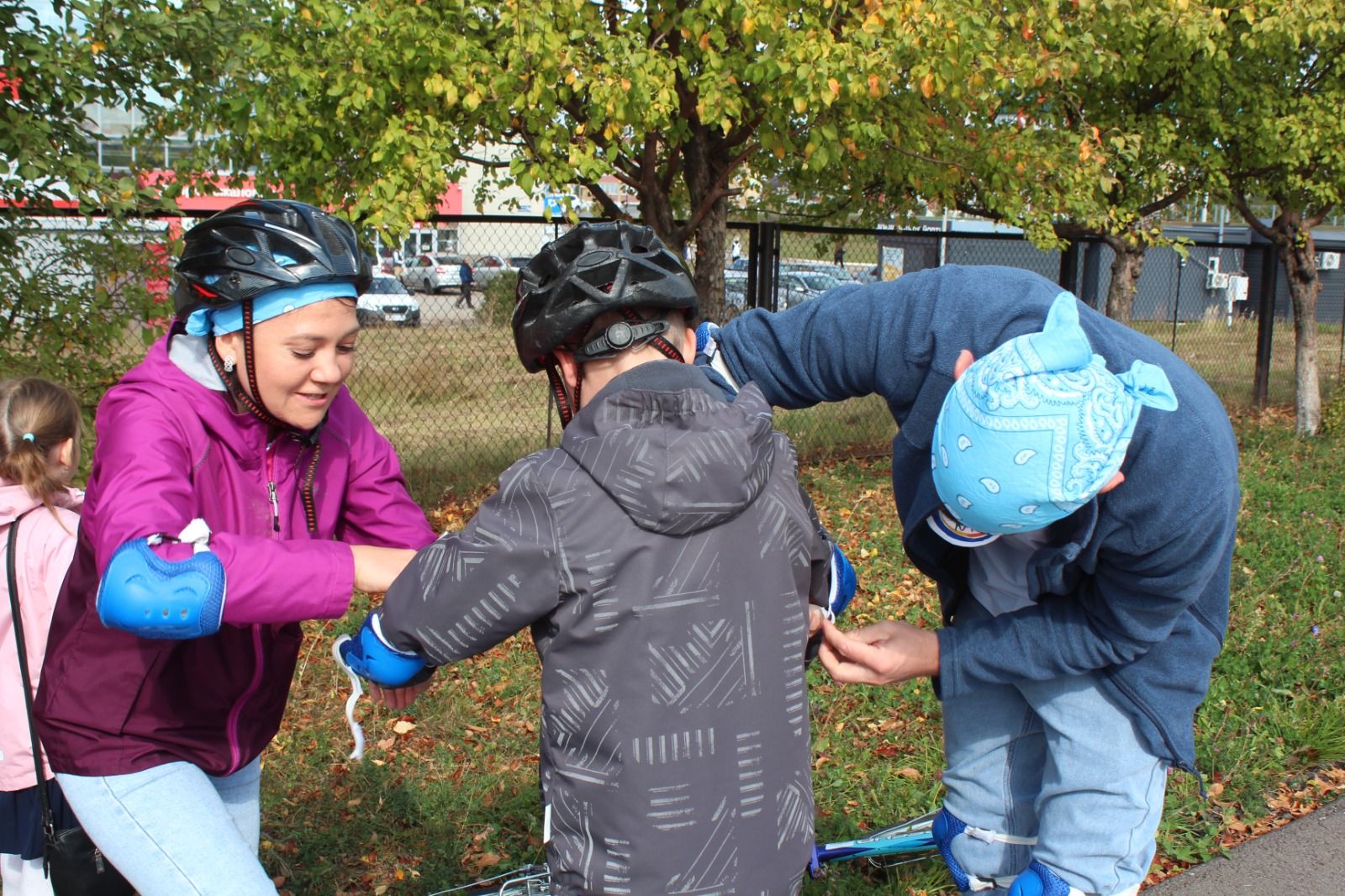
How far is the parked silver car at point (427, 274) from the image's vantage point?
7168 mm

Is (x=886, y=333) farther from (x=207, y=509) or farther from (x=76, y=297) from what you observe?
(x=76, y=297)

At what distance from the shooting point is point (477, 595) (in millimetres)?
1656

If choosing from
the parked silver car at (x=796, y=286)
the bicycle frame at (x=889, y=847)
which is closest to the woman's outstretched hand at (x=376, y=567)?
the bicycle frame at (x=889, y=847)

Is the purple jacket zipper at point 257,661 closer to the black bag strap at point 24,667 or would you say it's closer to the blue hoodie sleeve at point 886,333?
the black bag strap at point 24,667

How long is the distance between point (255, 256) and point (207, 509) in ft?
1.55

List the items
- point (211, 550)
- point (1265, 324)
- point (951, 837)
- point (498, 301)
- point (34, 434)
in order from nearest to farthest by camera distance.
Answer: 1. point (211, 550)
2. point (951, 837)
3. point (34, 434)
4. point (498, 301)
5. point (1265, 324)

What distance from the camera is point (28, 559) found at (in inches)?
109

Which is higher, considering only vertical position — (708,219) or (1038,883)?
(708,219)

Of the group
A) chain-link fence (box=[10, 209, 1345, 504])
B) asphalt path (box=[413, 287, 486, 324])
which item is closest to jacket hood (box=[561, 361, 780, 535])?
chain-link fence (box=[10, 209, 1345, 504])

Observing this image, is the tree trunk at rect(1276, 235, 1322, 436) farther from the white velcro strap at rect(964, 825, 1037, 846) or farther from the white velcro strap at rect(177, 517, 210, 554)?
the white velcro strap at rect(177, 517, 210, 554)

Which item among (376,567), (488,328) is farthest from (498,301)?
(376,567)

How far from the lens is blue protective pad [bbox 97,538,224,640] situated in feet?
5.69

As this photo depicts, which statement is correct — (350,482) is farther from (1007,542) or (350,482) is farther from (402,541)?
(1007,542)

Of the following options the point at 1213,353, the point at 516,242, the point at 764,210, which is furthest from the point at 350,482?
the point at 1213,353
